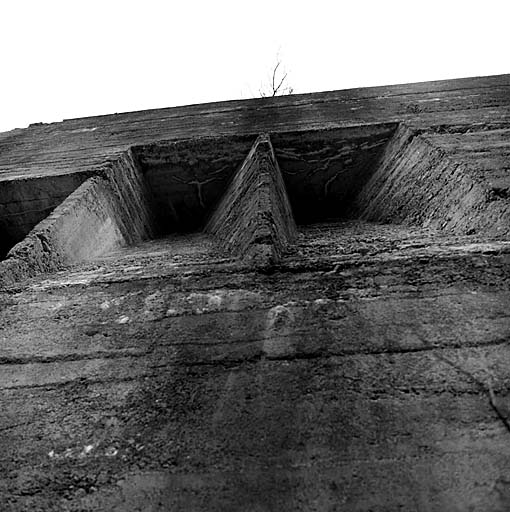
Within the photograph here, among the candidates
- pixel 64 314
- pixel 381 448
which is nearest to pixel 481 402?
pixel 381 448

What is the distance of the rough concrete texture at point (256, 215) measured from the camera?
181cm

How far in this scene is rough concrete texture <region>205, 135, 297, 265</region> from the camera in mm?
1810

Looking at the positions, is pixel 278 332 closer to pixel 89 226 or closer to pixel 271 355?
pixel 271 355

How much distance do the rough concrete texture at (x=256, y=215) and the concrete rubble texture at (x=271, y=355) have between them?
15 mm

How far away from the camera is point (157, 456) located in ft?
3.39

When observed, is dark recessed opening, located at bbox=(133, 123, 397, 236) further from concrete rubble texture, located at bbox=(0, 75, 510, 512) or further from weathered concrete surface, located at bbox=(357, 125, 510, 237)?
concrete rubble texture, located at bbox=(0, 75, 510, 512)

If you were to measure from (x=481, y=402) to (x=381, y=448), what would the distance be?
0.26 metres

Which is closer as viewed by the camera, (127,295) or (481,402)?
(481,402)

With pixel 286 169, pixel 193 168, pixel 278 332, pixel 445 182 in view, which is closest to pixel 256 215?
pixel 278 332

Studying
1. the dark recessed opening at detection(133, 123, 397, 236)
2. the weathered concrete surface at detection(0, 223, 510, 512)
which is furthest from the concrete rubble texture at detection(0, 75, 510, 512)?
the dark recessed opening at detection(133, 123, 397, 236)

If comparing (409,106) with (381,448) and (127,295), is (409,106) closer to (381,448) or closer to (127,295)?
(127,295)

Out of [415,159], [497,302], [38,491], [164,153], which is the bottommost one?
[38,491]

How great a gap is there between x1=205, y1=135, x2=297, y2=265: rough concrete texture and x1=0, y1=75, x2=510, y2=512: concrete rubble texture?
15mm

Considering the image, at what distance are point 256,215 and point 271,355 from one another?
0.91 metres
